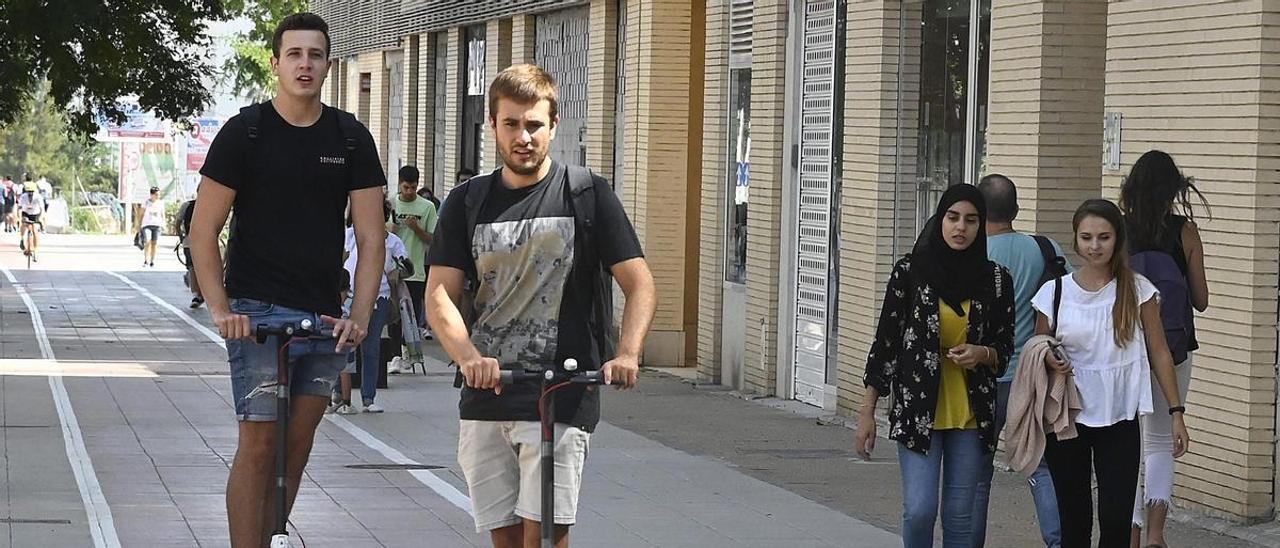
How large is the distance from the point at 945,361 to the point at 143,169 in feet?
200

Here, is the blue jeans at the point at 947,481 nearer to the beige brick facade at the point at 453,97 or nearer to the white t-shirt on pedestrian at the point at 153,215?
the beige brick facade at the point at 453,97

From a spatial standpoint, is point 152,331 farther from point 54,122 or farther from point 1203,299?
point 54,122

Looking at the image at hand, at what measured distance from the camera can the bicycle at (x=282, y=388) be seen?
7.35 m

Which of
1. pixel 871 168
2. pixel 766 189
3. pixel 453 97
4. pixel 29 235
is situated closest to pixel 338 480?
pixel 871 168

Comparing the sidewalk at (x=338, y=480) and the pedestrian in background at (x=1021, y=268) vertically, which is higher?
the pedestrian in background at (x=1021, y=268)

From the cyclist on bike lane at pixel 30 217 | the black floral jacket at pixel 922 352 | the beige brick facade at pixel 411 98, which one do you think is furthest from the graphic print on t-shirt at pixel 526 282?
the cyclist on bike lane at pixel 30 217

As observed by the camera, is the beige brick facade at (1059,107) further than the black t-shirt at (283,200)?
Yes

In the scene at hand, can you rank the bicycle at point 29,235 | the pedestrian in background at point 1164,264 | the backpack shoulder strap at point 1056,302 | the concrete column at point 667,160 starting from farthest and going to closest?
1. the bicycle at point 29,235
2. the concrete column at point 667,160
3. the pedestrian in background at point 1164,264
4. the backpack shoulder strap at point 1056,302

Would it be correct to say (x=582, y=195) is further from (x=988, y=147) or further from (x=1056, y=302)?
(x=988, y=147)

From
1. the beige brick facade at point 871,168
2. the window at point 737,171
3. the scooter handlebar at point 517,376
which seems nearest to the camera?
the scooter handlebar at point 517,376

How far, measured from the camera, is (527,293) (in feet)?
21.6

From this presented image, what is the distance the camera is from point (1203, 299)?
955cm

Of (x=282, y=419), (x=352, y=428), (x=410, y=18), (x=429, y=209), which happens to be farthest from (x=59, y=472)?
(x=410, y=18)

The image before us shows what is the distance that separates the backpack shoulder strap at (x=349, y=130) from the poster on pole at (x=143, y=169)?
57.5 metres
